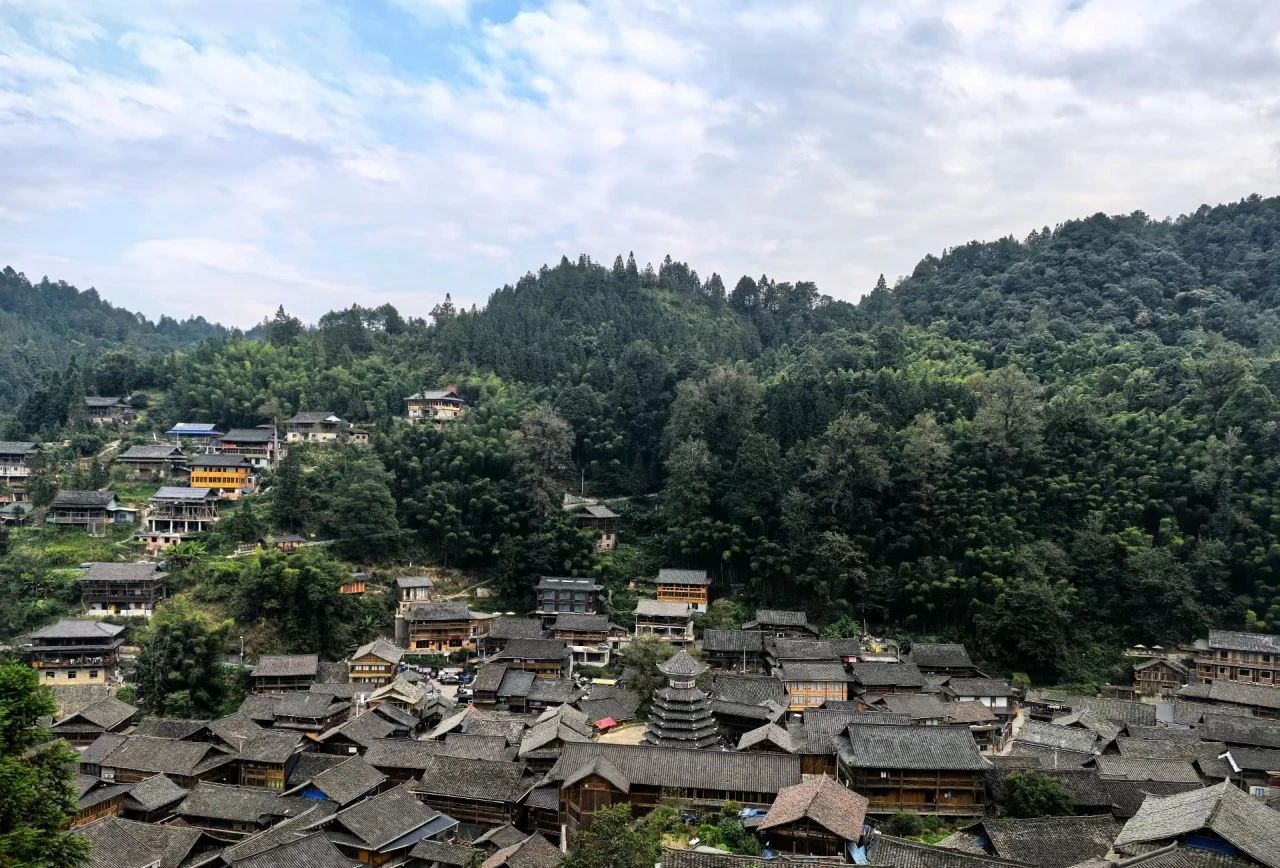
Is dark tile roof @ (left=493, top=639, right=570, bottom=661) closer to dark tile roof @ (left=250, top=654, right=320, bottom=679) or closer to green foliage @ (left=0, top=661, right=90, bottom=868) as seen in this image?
dark tile roof @ (left=250, top=654, right=320, bottom=679)

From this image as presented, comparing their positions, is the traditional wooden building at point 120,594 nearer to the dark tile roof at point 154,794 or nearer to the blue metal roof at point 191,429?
the dark tile roof at point 154,794

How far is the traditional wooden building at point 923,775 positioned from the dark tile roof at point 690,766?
1.94 m

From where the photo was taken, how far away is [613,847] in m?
17.5

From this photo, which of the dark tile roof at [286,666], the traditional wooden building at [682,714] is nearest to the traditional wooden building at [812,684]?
the traditional wooden building at [682,714]

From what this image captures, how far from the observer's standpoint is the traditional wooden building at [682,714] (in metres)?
26.5

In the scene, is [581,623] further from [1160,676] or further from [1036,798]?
[1160,676]

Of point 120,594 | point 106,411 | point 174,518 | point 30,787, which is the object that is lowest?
point 120,594

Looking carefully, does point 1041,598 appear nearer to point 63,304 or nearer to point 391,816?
point 391,816

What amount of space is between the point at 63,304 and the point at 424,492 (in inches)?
4578

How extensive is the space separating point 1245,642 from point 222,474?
50.1 m

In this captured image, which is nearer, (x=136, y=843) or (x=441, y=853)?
(x=136, y=843)

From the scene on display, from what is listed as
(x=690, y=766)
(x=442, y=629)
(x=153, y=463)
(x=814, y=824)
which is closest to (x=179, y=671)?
(x=442, y=629)

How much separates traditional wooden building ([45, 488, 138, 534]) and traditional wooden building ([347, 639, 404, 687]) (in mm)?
20023

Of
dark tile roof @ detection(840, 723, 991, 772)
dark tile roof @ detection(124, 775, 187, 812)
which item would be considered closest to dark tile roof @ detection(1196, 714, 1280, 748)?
dark tile roof @ detection(840, 723, 991, 772)
